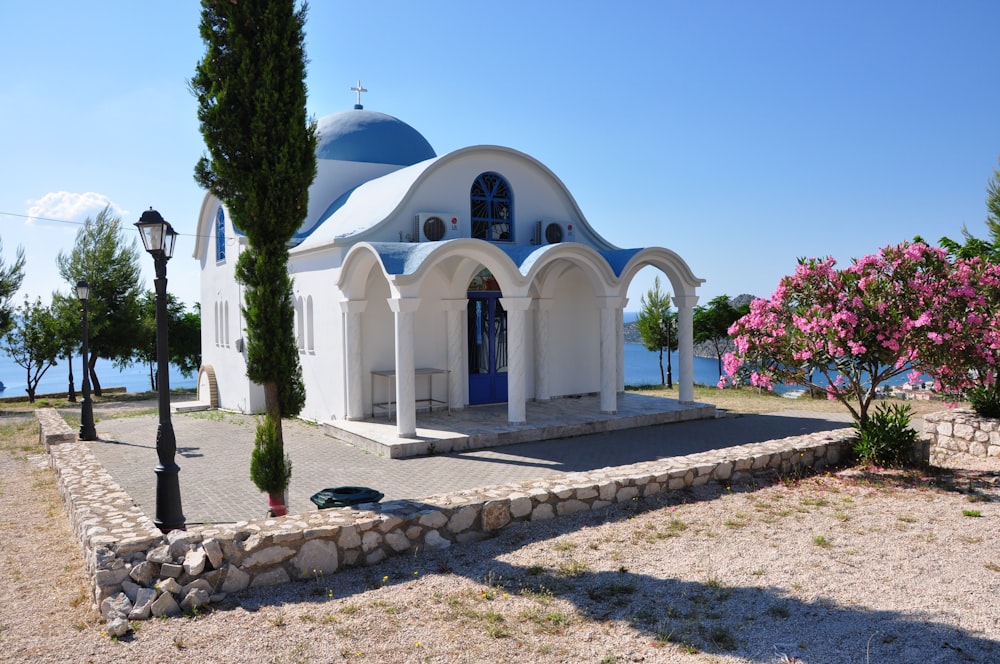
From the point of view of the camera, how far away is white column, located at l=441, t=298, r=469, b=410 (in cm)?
1495

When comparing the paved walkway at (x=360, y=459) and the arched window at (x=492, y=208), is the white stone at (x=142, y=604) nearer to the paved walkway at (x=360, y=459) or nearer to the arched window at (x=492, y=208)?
the paved walkway at (x=360, y=459)

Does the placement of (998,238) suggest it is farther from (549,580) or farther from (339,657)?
(339,657)

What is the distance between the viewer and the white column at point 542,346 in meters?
16.3

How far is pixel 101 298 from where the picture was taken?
2683 cm

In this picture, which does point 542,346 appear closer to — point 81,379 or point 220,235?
point 220,235

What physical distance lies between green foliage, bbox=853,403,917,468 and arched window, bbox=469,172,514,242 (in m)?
8.65

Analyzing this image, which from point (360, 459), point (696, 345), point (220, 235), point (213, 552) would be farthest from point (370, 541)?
point (696, 345)

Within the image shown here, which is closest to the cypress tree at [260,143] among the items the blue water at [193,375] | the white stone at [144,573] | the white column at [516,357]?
the white stone at [144,573]

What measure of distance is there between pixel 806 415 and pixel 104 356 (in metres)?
26.2

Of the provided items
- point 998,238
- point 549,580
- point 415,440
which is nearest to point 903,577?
point 549,580

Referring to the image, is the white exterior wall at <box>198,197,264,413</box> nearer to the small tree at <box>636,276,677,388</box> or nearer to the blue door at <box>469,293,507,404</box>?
the blue door at <box>469,293,507,404</box>

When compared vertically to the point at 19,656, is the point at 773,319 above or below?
above

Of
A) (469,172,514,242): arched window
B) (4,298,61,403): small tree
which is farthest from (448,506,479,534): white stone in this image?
(4,298,61,403): small tree

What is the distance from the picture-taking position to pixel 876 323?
889 cm
